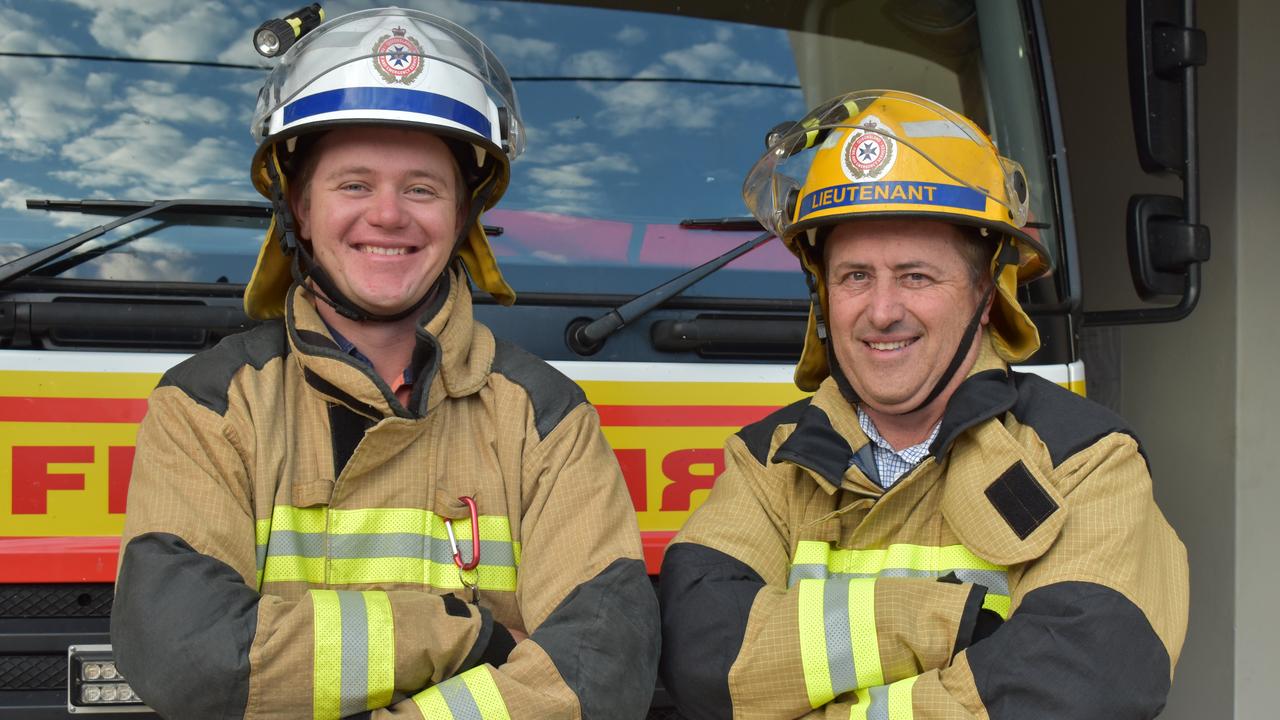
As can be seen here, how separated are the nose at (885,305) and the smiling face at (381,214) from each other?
78 cm

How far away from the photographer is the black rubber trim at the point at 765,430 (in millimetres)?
2504

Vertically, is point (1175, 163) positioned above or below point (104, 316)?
above

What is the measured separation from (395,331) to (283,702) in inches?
28.9

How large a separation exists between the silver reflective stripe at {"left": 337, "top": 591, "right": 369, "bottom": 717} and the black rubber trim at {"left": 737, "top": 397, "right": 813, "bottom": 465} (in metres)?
0.84

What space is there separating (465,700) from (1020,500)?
96 centimetres

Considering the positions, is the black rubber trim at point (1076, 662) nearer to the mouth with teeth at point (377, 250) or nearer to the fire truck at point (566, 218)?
the fire truck at point (566, 218)

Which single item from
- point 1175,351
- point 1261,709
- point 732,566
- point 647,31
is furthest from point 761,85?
point 1261,709

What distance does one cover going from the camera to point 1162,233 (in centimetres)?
294

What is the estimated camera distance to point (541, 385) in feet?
7.82

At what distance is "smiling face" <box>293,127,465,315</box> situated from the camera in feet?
7.57

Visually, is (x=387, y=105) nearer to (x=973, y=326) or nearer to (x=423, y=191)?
(x=423, y=191)

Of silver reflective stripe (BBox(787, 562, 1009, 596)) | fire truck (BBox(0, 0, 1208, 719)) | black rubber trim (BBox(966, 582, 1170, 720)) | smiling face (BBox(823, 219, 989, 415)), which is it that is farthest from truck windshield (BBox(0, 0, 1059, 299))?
black rubber trim (BBox(966, 582, 1170, 720))

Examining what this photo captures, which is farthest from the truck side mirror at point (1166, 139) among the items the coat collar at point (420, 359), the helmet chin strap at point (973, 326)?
the coat collar at point (420, 359)

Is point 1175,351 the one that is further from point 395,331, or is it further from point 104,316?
point 104,316
